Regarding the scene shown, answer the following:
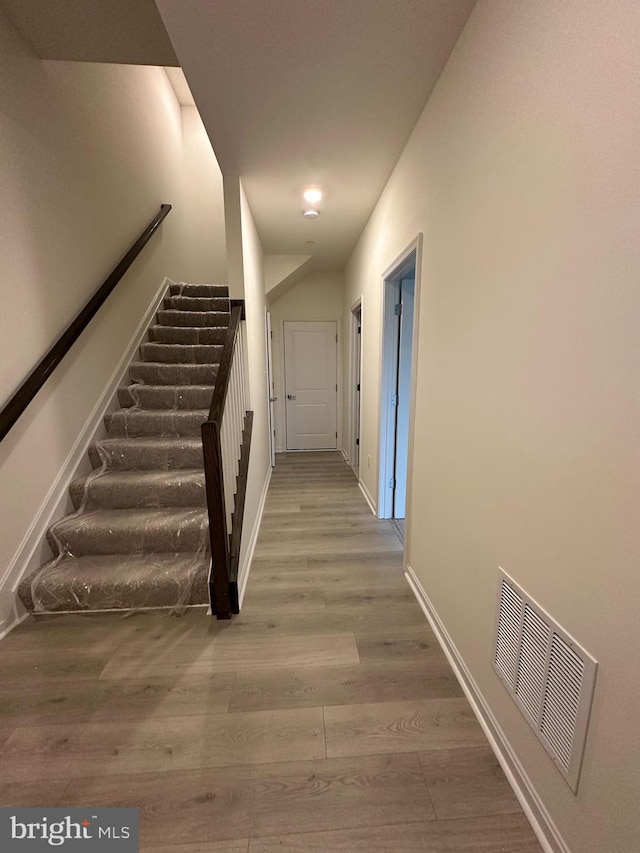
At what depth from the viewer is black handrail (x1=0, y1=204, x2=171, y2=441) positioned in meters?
1.57

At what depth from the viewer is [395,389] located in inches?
108

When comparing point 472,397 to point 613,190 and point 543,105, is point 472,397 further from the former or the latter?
point 543,105

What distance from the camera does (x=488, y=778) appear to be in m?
1.08

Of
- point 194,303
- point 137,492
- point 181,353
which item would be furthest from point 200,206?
point 137,492

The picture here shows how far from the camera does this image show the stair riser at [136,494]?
81.2 inches

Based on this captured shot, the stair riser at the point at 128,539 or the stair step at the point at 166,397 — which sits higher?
the stair step at the point at 166,397

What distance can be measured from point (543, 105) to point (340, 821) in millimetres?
2065

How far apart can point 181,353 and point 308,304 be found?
85.0 inches

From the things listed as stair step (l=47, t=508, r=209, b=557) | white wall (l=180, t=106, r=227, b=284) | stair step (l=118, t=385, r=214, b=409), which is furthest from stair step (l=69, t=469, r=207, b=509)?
white wall (l=180, t=106, r=227, b=284)

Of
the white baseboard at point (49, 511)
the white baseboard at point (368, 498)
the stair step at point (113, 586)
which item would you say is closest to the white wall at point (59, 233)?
the white baseboard at point (49, 511)

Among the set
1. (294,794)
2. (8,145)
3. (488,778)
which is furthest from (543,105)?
(8,145)

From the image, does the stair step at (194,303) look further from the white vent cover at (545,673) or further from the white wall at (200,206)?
the white vent cover at (545,673)

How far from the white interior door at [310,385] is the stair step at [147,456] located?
2.68m

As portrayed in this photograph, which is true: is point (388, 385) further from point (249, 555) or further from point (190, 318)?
point (190, 318)
